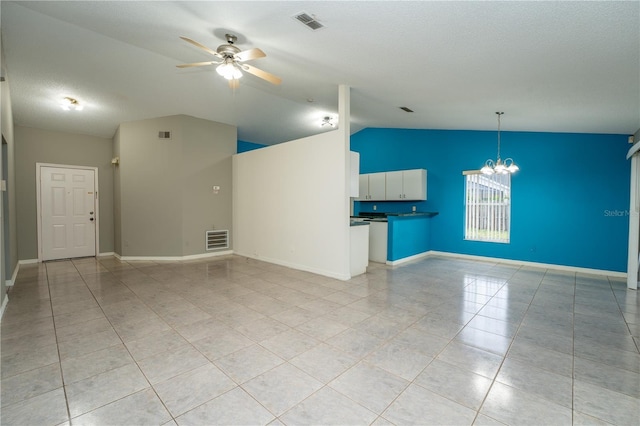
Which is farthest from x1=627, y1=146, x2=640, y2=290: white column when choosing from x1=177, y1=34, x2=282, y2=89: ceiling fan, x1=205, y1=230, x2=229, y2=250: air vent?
x1=205, y1=230, x2=229, y2=250: air vent

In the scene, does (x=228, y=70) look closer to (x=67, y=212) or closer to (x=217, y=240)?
(x=217, y=240)

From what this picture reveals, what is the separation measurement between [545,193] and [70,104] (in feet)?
29.4

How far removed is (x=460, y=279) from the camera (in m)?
4.80

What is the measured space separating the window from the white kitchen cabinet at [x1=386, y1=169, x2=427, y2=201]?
37.1 inches

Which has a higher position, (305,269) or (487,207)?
(487,207)

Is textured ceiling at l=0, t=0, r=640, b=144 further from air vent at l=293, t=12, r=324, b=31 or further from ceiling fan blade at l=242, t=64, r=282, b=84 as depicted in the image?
ceiling fan blade at l=242, t=64, r=282, b=84

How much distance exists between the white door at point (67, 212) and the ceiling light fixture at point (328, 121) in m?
5.55

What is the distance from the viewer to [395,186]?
739cm

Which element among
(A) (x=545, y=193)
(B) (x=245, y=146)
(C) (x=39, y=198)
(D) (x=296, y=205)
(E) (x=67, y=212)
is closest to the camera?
(D) (x=296, y=205)

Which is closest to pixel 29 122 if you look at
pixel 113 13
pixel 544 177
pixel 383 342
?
pixel 113 13

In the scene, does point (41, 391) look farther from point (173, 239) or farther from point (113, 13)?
point (173, 239)

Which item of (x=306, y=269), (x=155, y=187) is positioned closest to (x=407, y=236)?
(x=306, y=269)

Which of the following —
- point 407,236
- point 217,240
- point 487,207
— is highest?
point 487,207

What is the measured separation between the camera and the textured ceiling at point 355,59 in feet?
7.98
